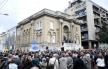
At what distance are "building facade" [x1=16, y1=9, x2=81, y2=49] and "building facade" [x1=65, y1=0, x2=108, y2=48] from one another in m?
6.20

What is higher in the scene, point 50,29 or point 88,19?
point 88,19

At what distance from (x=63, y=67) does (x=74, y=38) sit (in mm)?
36887

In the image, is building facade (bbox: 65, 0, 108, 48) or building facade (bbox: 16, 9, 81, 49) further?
building facade (bbox: 65, 0, 108, 48)

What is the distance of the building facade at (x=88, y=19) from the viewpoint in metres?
54.8

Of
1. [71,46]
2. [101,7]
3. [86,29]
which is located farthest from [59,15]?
[101,7]

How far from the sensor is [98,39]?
185 ft

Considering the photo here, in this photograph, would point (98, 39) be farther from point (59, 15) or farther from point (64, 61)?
point (64, 61)

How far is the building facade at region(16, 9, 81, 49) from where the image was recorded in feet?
131

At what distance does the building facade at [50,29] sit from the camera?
40.1 meters

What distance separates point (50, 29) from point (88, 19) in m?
17.3

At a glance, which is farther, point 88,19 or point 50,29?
point 88,19

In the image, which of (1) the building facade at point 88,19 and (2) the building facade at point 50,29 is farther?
(1) the building facade at point 88,19

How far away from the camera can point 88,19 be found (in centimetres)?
5466

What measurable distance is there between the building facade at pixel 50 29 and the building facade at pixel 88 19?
6200 mm
